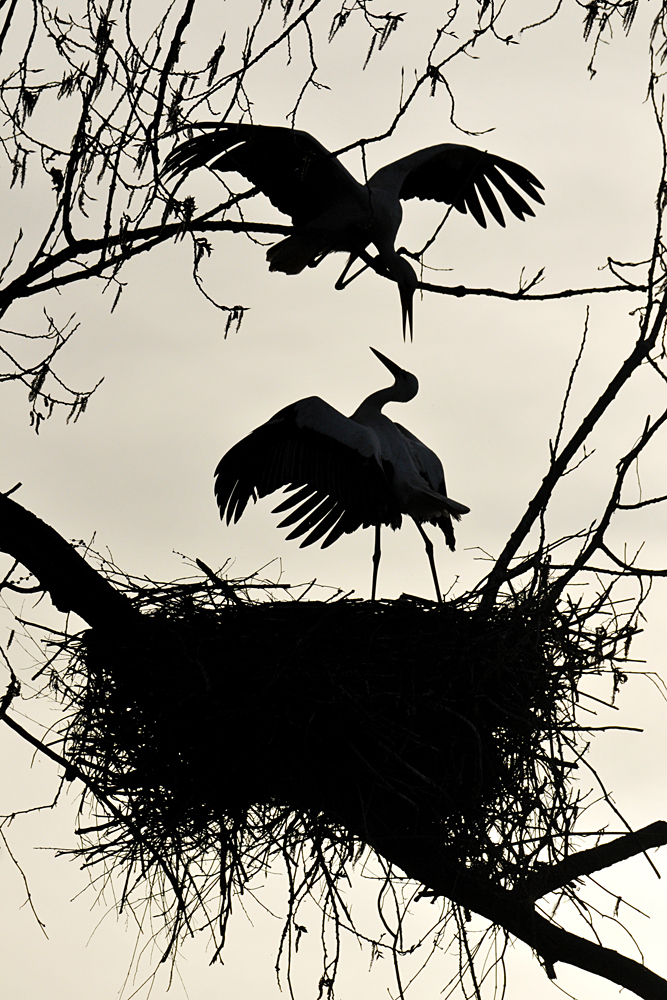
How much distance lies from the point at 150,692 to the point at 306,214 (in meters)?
3.03

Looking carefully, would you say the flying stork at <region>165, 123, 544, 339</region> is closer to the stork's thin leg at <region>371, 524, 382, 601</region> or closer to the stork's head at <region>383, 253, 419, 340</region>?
the stork's head at <region>383, 253, 419, 340</region>

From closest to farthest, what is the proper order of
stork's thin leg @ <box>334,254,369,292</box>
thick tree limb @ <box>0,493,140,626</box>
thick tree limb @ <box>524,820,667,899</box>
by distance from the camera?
thick tree limb @ <box>0,493,140,626</box> < thick tree limb @ <box>524,820,667,899</box> < stork's thin leg @ <box>334,254,369,292</box>

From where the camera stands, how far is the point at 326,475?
566 centimetres

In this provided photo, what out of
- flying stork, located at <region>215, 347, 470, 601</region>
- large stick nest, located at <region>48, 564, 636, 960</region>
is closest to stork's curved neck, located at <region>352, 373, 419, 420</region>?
flying stork, located at <region>215, 347, 470, 601</region>

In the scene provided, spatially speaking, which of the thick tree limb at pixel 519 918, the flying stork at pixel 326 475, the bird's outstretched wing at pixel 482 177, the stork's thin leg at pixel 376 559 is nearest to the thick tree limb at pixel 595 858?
the thick tree limb at pixel 519 918

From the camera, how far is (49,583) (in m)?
3.82

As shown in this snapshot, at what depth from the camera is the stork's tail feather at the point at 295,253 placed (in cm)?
571

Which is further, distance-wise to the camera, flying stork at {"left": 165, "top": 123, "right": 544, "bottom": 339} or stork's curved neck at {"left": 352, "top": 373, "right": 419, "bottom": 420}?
stork's curved neck at {"left": 352, "top": 373, "right": 419, "bottom": 420}

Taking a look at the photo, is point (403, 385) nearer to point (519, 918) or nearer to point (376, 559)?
point (376, 559)

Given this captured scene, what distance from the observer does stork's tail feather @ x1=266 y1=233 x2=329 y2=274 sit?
571cm

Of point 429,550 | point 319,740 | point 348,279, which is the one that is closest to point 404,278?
point 348,279

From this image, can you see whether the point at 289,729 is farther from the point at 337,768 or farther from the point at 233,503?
the point at 233,503

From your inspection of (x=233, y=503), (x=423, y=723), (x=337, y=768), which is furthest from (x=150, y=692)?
(x=233, y=503)

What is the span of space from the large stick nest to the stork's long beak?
2.30 meters
